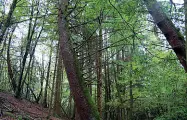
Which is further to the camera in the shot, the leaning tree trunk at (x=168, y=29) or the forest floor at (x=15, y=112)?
the forest floor at (x=15, y=112)

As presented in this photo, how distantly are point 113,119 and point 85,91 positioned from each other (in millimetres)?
16564

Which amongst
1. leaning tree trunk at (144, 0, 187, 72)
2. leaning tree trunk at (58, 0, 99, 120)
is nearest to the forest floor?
leaning tree trunk at (58, 0, 99, 120)

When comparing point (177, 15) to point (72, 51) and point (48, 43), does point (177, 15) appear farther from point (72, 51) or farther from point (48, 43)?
point (48, 43)

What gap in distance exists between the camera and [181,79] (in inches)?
400

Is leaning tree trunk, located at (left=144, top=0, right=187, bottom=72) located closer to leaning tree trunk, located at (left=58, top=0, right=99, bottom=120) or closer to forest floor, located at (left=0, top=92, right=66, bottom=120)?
leaning tree trunk, located at (left=58, top=0, right=99, bottom=120)

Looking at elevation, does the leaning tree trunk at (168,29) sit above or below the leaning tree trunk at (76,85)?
above

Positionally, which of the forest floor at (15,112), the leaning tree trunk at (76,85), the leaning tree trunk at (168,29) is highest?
the leaning tree trunk at (168,29)

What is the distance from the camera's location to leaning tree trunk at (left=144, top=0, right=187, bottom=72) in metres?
3.91

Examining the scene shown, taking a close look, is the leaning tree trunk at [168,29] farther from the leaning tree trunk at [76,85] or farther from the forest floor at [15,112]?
the forest floor at [15,112]

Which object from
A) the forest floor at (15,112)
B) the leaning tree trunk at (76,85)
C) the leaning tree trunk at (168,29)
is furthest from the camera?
the forest floor at (15,112)

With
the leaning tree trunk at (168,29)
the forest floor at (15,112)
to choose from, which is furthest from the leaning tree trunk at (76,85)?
the forest floor at (15,112)

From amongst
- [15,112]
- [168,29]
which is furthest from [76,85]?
[15,112]

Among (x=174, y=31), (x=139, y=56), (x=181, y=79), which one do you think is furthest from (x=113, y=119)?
(x=174, y=31)

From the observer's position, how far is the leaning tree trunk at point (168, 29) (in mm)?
3910
